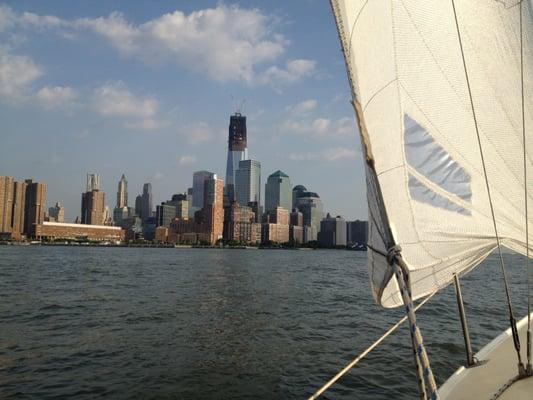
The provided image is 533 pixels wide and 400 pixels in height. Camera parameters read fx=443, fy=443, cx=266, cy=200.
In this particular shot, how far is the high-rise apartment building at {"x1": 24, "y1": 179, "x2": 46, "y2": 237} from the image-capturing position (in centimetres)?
18700

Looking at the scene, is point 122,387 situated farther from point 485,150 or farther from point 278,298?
point 278,298

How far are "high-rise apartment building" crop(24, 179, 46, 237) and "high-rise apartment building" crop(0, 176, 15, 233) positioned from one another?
23.3 ft

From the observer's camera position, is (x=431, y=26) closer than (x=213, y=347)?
Yes

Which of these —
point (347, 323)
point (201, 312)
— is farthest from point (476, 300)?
point (201, 312)

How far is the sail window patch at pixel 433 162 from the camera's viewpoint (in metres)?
3.46

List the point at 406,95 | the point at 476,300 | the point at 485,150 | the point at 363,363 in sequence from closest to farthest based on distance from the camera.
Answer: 1. the point at 406,95
2. the point at 485,150
3. the point at 363,363
4. the point at 476,300

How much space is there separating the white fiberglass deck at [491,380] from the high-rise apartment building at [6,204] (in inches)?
8003

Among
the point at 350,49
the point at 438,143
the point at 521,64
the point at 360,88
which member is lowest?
the point at 438,143

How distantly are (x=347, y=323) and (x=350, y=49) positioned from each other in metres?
15.0

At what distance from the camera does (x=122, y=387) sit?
9164mm

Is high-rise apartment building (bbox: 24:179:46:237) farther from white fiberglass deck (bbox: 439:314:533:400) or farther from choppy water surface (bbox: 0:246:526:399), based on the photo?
white fiberglass deck (bbox: 439:314:533:400)

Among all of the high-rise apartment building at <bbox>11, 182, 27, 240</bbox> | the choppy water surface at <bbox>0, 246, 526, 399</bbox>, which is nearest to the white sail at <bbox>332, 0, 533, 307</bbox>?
the choppy water surface at <bbox>0, 246, 526, 399</bbox>

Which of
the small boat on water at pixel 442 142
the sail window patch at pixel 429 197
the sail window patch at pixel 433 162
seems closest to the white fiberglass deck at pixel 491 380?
the small boat on water at pixel 442 142

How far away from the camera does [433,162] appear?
3629 millimetres
